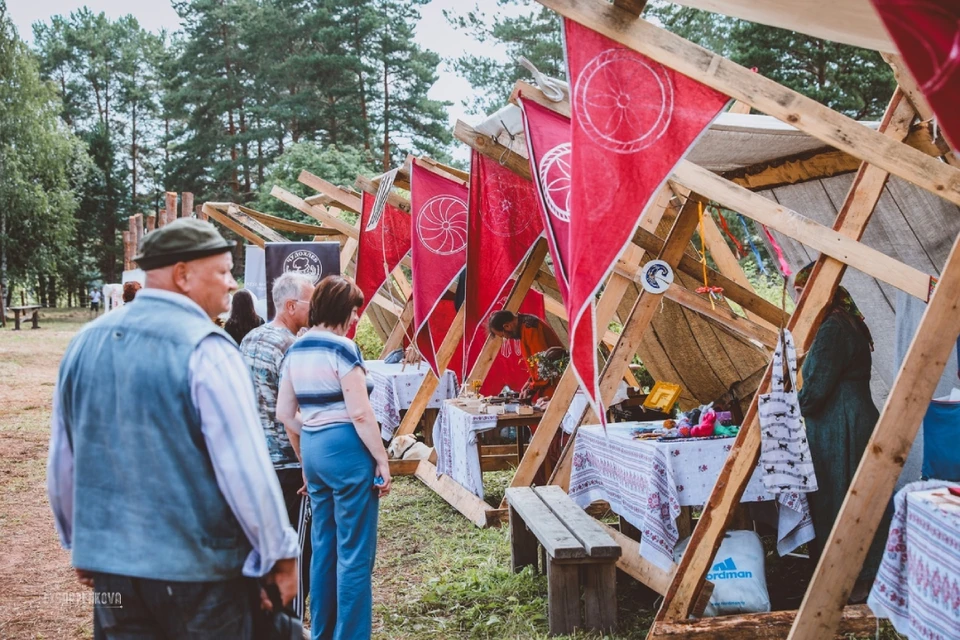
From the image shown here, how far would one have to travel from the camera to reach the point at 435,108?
3262 cm

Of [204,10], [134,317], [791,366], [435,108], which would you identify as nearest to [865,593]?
[791,366]

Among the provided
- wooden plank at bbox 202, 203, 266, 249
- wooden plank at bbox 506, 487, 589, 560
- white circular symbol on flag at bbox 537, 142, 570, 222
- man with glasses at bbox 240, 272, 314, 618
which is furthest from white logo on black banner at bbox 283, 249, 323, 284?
white circular symbol on flag at bbox 537, 142, 570, 222

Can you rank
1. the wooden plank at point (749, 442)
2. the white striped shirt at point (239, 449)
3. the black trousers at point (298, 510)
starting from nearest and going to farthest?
1. the white striped shirt at point (239, 449)
2. the wooden plank at point (749, 442)
3. the black trousers at point (298, 510)

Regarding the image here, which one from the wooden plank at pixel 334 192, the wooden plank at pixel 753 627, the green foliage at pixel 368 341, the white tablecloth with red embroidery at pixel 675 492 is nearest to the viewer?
the wooden plank at pixel 753 627

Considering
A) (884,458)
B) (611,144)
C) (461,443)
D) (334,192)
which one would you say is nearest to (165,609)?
(611,144)

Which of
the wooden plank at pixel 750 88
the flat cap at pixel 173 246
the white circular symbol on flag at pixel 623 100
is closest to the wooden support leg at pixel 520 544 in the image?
the white circular symbol on flag at pixel 623 100

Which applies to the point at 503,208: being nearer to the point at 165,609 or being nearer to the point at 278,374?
the point at 278,374

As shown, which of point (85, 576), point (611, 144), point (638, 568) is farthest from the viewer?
point (638, 568)

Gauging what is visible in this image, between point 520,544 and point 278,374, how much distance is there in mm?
2183

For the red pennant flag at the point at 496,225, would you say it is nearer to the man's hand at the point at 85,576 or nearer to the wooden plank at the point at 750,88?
the wooden plank at the point at 750,88

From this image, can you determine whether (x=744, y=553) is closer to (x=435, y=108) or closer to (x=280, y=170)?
(x=280, y=170)

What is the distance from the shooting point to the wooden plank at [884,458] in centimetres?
307

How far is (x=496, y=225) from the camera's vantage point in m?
6.77

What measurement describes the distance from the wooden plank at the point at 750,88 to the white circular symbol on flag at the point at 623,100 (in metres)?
0.07
